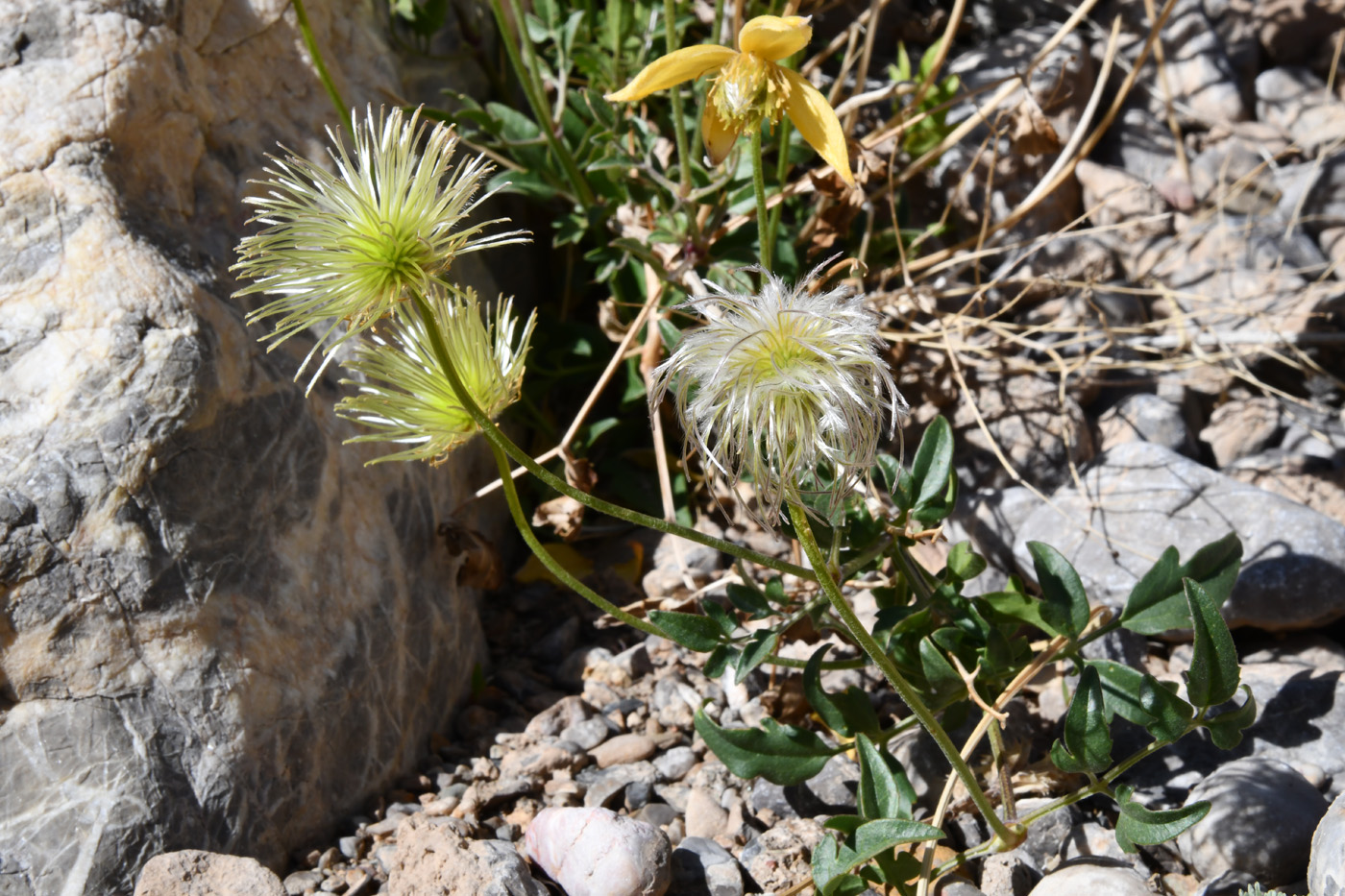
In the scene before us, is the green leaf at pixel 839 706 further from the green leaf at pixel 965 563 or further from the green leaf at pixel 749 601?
the green leaf at pixel 965 563

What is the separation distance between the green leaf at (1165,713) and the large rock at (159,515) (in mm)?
1390

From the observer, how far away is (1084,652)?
2119 mm

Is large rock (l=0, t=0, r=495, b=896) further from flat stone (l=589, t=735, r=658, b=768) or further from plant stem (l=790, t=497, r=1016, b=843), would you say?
plant stem (l=790, t=497, r=1016, b=843)

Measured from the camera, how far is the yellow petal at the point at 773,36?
1442 mm

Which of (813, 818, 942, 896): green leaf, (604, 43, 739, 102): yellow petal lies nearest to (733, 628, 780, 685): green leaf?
(813, 818, 942, 896): green leaf

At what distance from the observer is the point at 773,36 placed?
1486mm

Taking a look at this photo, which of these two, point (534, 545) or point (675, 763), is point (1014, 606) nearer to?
point (675, 763)

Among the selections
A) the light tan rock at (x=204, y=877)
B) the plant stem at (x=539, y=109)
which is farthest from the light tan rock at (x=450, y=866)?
the plant stem at (x=539, y=109)

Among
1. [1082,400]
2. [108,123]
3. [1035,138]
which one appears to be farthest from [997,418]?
[108,123]

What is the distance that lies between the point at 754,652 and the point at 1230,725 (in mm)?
733

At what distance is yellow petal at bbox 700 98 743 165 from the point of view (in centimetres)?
167

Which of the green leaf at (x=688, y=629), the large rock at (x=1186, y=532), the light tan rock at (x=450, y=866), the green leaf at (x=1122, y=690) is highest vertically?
the green leaf at (x=688, y=629)

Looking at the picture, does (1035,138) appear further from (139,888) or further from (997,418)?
(139,888)

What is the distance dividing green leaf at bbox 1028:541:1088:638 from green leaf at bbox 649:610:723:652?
0.57 meters
